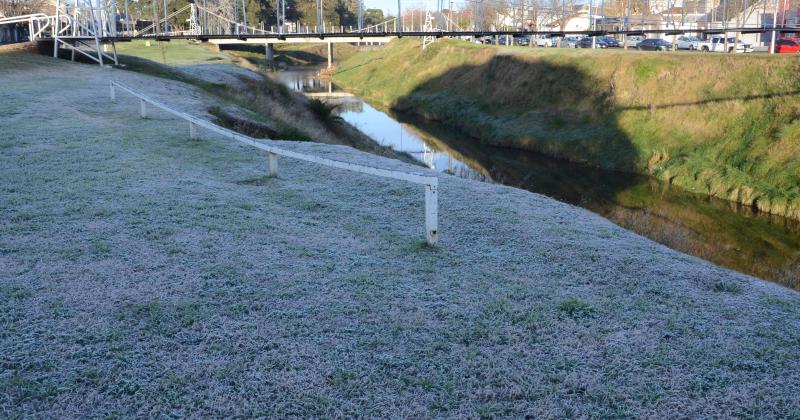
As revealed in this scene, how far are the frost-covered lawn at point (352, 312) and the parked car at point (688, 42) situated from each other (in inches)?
1897

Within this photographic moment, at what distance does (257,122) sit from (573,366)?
20.3m

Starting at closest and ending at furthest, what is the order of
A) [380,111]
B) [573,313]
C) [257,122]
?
[573,313] < [257,122] < [380,111]

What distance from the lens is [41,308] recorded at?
6512mm

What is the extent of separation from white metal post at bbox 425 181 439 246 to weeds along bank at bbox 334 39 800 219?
17.2 meters

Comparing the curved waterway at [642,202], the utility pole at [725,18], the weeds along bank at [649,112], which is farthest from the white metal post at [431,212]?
the utility pole at [725,18]

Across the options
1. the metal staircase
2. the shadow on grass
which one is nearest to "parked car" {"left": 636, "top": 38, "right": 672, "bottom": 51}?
the shadow on grass

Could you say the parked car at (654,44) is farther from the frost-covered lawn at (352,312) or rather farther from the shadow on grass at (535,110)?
the frost-covered lawn at (352,312)

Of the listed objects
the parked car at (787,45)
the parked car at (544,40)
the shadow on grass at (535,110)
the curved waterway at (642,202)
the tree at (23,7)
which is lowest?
the curved waterway at (642,202)

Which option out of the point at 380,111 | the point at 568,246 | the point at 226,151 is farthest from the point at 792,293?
the point at 380,111

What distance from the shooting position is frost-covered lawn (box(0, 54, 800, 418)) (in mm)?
5344

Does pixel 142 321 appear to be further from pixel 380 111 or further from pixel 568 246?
pixel 380 111

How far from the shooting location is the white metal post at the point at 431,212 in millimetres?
8648

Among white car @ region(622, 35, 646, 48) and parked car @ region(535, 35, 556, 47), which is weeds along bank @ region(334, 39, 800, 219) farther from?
parked car @ region(535, 35, 556, 47)

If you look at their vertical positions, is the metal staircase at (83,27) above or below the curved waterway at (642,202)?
above
